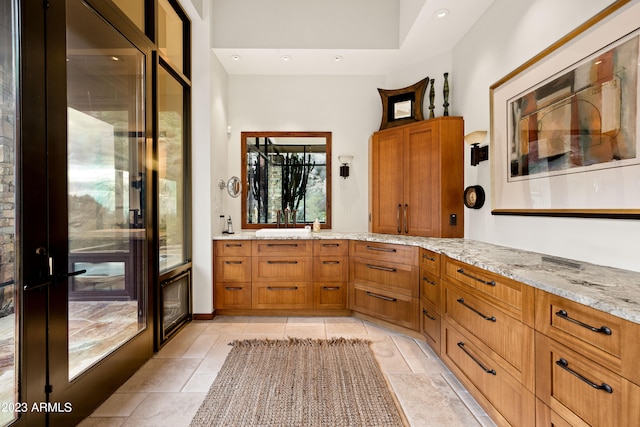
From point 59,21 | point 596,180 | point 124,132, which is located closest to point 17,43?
point 59,21

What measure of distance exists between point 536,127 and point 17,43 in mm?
2961

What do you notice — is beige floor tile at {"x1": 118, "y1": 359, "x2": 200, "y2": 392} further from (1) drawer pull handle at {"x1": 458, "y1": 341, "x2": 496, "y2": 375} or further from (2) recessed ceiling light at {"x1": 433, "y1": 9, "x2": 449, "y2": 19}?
(2) recessed ceiling light at {"x1": 433, "y1": 9, "x2": 449, "y2": 19}

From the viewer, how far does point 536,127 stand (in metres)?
2.02

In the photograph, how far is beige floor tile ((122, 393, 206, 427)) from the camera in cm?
167

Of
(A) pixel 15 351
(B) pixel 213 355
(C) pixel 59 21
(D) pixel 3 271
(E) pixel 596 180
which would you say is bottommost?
(B) pixel 213 355

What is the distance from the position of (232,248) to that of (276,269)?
21.5 inches

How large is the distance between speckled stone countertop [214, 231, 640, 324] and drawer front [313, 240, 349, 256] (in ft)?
4.09

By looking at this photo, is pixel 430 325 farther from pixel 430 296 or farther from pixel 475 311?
pixel 475 311

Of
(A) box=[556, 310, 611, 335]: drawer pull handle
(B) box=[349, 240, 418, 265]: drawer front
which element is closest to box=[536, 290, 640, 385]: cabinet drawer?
(A) box=[556, 310, 611, 335]: drawer pull handle

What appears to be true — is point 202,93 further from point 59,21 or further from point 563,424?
point 563,424

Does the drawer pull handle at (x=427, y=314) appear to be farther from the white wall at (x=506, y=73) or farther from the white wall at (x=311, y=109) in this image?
the white wall at (x=311, y=109)

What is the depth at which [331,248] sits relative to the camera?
3270 mm

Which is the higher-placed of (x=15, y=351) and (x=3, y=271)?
(x=3, y=271)

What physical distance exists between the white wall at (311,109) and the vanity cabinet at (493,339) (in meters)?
2.14
